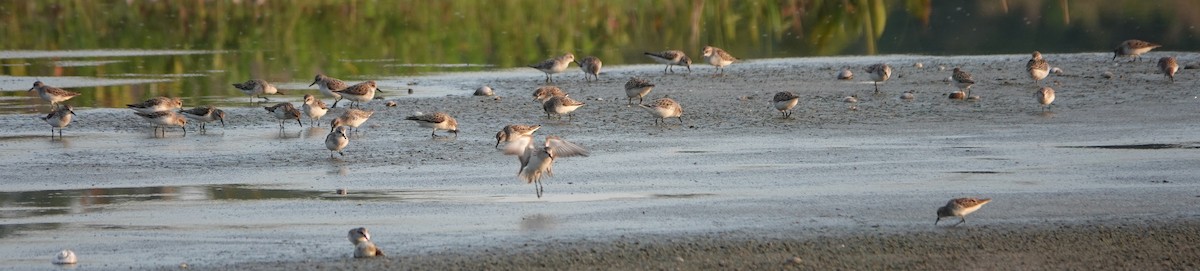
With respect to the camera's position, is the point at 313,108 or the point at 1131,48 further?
the point at 1131,48

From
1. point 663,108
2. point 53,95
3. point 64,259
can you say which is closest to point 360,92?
point 53,95

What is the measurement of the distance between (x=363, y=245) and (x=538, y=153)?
2.85 m

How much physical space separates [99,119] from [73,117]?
11.9 inches

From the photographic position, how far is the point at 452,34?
33125mm

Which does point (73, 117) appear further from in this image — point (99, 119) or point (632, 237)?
point (632, 237)

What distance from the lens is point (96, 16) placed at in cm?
3922

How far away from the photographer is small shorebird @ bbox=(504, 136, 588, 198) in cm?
1224

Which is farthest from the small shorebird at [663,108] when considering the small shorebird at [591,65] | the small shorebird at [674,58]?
the small shorebird at [674,58]

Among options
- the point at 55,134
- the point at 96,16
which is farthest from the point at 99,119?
the point at 96,16

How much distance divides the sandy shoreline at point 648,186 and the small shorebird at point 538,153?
0.81 ft

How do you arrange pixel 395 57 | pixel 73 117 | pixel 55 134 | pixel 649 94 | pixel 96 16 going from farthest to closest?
pixel 96 16
pixel 395 57
pixel 649 94
pixel 73 117
pixel 55 134

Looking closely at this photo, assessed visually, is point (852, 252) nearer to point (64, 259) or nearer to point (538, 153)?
point (538, 153)

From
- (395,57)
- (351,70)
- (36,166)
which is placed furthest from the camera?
(395,57)

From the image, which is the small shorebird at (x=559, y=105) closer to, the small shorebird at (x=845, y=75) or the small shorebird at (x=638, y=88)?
the small shorebird at (x=638, y=88)
